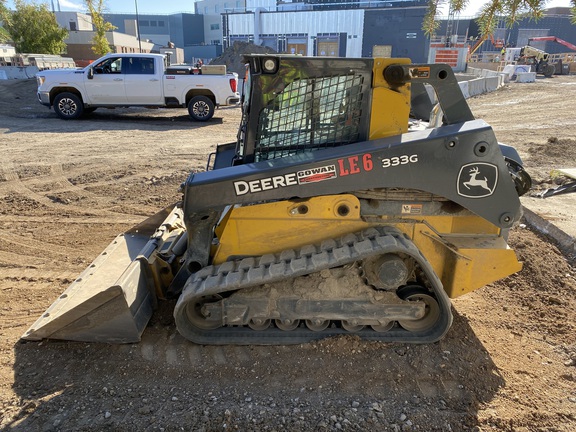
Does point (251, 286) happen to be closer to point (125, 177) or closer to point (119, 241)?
point (119, 241)

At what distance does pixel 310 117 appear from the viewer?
3805 mm

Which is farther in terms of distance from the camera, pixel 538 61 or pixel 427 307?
pixel 538 61

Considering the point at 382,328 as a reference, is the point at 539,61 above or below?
above

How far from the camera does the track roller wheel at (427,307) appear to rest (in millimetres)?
3748

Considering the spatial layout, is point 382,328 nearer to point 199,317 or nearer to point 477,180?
point 477,180

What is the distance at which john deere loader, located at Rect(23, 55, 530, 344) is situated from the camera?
352 centimetres

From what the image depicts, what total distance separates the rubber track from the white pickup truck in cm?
1225

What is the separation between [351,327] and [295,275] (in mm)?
807

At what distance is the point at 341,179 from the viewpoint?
11.6 ft

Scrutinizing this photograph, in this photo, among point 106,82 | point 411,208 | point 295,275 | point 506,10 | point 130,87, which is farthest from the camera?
point 130,87

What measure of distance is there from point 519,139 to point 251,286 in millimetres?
11856

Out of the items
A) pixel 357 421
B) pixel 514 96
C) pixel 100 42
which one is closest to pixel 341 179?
pixel 357 421

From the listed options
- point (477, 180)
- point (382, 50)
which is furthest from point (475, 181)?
point (382, 50)

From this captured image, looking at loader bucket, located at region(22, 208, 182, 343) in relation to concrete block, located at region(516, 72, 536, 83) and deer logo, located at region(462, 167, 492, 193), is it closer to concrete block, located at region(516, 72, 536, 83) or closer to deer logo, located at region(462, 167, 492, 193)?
deer logo, located at region(462, 167, 492, 193)
